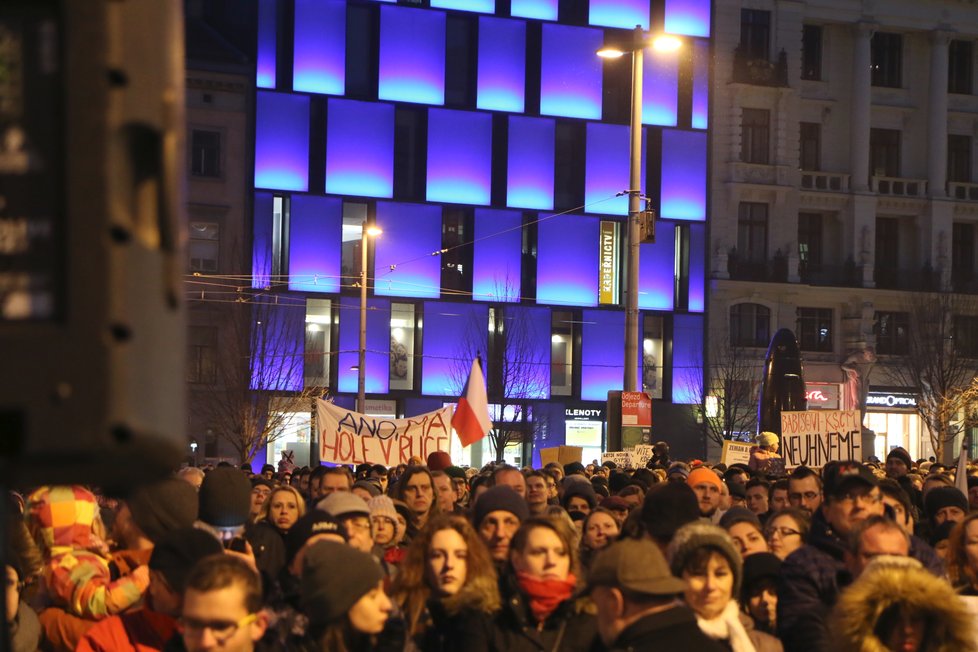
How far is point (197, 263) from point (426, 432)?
28172 millimetres

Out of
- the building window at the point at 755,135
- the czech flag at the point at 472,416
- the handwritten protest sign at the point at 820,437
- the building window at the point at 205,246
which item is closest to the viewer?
the czech flag at the point at 472,416

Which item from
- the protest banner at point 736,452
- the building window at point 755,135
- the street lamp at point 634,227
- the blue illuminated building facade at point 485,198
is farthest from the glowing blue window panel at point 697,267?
the protest banner at point 736,452

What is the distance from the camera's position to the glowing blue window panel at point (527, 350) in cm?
4922

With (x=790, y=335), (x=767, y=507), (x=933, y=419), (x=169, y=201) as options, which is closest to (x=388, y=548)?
(x=767, y=507)

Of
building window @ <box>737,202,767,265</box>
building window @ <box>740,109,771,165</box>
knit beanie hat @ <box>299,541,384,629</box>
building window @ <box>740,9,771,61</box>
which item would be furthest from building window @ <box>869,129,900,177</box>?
knit beanie hat @ <box>299,541,384,629</box>

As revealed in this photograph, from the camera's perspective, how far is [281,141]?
157 ft

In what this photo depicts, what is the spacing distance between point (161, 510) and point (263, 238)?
41.7m

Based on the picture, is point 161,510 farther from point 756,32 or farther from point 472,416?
point 756,32

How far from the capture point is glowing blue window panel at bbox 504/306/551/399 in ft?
161

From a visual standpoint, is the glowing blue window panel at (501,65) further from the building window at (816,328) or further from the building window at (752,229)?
the building window at (816,328)

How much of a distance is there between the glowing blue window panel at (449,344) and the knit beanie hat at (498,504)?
41.3 m

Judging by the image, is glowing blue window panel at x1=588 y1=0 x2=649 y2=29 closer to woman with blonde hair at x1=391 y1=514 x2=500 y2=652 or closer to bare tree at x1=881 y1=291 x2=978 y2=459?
bare tree at x1=881 y1=291 x2=978 y2=459

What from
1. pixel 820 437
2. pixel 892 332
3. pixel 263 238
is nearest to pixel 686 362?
pixel 892 332

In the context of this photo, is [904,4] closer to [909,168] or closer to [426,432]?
[909,168]
